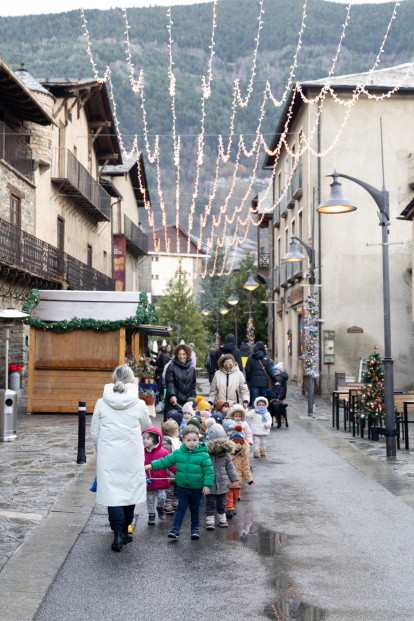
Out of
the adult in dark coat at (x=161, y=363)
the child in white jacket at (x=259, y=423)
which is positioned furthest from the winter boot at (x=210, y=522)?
the adult in dark coat at (x=161, y=363)

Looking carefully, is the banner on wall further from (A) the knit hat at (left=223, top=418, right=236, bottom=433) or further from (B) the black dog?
(A) the knit hat at (left=223, top=418, right=236, bottom=433)

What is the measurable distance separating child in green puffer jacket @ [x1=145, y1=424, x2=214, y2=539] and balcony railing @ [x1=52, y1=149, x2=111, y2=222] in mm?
22396

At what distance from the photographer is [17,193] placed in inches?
957

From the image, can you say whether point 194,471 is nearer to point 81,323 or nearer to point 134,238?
point 81,323

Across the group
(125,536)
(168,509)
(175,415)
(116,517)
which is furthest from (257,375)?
(116,517)

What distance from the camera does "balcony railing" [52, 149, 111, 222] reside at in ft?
92.6

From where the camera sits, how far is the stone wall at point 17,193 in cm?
2295

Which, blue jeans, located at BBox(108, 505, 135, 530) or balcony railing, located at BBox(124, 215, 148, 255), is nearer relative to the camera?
blue jeans, located at BBox(108, 505, 135, 530)

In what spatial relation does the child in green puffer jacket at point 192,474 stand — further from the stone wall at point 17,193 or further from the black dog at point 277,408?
the stone wall at point 17,193

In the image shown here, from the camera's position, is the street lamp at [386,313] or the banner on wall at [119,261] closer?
the street lamp at [386,313]

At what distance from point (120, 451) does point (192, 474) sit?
2.31ft

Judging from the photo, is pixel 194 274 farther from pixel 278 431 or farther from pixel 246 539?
pixel 246 539

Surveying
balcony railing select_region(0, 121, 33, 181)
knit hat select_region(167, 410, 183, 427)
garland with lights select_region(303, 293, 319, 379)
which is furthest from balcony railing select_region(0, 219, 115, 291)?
knit hat select_region(167, 410, 183, 427)

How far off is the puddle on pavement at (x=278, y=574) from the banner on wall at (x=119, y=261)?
1352 inches
